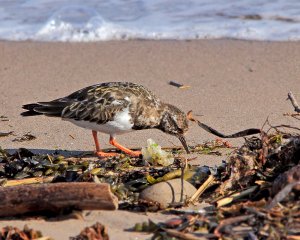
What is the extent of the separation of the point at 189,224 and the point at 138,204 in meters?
0.51

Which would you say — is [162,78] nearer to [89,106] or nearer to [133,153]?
[89,106]

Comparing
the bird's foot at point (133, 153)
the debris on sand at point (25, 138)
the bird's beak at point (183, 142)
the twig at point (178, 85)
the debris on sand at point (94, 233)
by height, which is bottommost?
the bird's foot at point (133, 153)

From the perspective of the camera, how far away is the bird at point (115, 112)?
17.7ft

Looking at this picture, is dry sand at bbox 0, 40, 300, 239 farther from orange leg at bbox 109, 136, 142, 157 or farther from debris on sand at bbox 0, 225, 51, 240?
debris on sand at bbox 0, 225, 51, 240

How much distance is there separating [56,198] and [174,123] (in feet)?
6.38

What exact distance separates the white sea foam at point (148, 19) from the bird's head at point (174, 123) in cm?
290

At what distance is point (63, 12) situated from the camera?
368 inches

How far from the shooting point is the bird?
5383mm

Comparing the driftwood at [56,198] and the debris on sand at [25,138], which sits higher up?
the driftwood at [56,198]

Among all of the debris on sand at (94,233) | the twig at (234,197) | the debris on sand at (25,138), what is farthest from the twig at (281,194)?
the debris on sand at (25,138)

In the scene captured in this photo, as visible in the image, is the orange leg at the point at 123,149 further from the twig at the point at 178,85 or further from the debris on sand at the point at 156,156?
the twig at the point at 178,85

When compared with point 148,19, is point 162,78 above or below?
below

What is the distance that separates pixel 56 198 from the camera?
3617 mm

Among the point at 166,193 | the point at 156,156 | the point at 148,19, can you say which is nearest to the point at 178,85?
the point at 156,156
